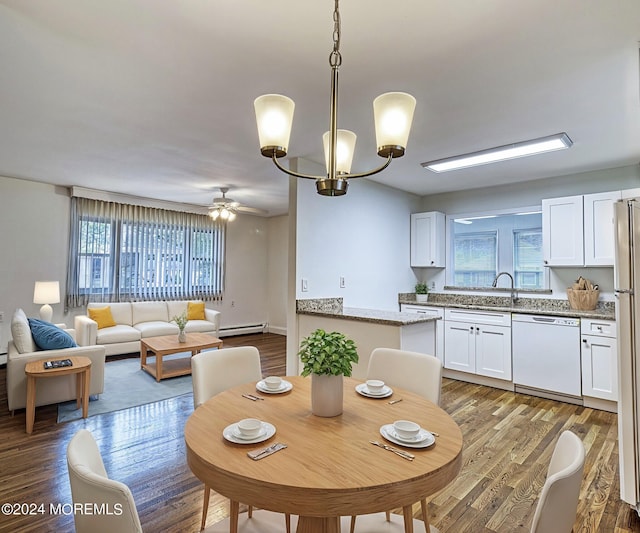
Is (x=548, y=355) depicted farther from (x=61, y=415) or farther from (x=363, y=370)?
(x=61, y=415)

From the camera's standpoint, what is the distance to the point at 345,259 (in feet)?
13.1

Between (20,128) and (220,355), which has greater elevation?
(20,128)

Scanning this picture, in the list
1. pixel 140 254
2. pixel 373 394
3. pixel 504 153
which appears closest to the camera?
pixel 373 394

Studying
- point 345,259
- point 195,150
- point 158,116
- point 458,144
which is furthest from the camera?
point 345,259

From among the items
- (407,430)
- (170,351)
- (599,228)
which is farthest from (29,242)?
(599,228)

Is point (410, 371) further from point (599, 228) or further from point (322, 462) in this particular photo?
point (599, 228)

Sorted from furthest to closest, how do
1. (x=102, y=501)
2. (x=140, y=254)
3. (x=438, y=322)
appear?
1. (x=140, y=254)
2. (x=438, y=322)
3. (x=102, y=501)

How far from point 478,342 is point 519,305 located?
0.78m

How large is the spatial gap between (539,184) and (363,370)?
10.7ft

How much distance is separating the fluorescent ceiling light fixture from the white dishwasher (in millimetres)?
1710

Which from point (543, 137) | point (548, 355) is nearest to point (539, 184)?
point (543, 137)

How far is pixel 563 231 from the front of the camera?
12.8ft

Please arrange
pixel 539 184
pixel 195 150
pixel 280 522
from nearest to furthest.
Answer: pixel 280 522, pixel 195 150, pixel 539 184

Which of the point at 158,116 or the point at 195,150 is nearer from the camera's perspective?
the point at 158,116
